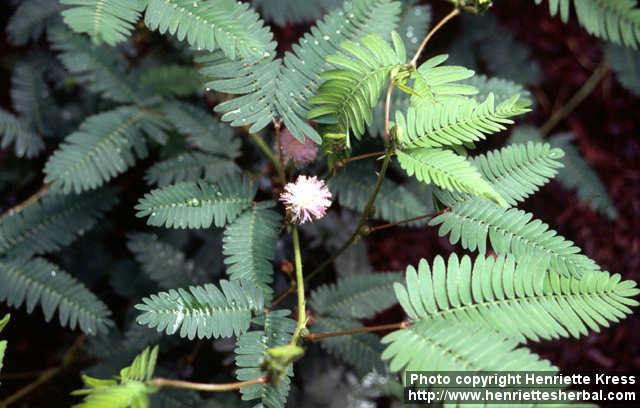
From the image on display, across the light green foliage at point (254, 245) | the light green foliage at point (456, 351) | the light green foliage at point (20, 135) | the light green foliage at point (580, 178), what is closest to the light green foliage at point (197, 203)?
the light green foliage at point (254, 245)

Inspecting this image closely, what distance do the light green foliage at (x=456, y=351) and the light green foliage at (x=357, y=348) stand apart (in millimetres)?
600

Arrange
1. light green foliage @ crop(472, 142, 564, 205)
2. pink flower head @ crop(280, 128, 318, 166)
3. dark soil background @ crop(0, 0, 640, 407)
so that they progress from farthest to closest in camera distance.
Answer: dark soil background @ crop(0, 0, 640, 407)
pink flower head @ crop(280, 128, 318, 166)
light green foliage @ crop(472, 142, 564, 205)

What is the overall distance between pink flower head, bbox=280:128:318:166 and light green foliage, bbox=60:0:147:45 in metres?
0.53

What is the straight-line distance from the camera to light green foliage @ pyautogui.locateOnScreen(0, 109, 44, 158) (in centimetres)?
202

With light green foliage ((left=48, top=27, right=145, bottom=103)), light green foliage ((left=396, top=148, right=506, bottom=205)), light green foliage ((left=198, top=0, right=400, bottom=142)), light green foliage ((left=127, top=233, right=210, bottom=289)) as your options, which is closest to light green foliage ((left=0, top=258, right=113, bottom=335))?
light green foliage ((left=127, top=233, right=210, bottom=289))

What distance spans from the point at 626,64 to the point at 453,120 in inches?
59.7

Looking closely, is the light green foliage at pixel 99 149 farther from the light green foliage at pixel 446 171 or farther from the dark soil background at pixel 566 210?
the light green foliage at pixel 446 171

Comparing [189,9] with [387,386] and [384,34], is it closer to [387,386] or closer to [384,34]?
[384,34]

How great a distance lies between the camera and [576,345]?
241 cm

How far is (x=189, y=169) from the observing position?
6.03 feet

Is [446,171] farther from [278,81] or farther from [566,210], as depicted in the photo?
[566,210]

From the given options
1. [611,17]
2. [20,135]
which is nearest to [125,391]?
[20,135]

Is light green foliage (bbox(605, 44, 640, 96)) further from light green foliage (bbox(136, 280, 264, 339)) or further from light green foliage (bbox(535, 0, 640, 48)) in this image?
light green foliage (bbox(136, 280, 264, 339))

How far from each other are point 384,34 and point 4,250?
52.9 inches
